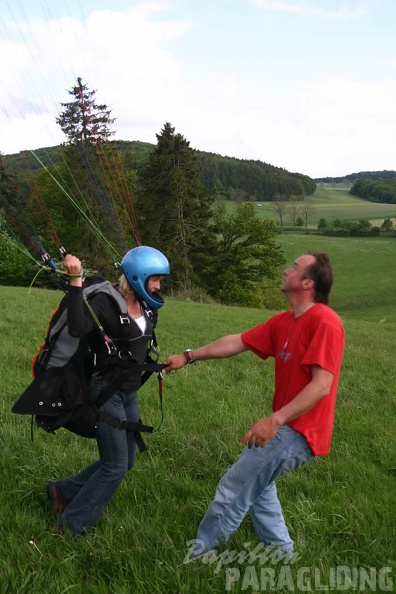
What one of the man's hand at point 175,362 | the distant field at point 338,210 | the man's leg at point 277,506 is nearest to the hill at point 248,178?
the distant field at point 338,210

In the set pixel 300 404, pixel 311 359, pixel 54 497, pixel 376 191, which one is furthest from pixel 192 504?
pixel 376 191

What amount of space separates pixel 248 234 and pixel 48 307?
3372cm

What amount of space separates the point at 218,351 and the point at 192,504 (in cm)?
131

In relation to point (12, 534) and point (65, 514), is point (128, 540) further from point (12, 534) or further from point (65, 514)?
point (12, 534)

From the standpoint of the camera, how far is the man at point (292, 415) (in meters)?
3.22

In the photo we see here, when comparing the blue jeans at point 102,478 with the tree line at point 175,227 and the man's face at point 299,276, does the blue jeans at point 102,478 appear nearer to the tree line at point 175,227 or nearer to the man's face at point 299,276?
the man's face at point 299,276

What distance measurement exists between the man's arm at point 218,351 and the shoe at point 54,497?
53.5 inches

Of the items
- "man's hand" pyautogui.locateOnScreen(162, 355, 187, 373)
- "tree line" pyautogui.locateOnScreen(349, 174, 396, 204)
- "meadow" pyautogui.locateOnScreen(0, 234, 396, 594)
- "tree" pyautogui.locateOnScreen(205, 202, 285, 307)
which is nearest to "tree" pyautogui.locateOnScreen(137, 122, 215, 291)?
"tree" pyautogui.locateOnScreen(205, 202, 285, 307)

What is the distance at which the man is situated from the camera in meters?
3.22

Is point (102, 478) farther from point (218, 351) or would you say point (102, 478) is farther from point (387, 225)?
point (387, 225)

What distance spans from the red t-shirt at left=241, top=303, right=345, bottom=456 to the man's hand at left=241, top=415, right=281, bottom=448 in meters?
0.26

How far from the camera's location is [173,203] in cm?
3969

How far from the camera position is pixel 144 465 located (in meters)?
4.94

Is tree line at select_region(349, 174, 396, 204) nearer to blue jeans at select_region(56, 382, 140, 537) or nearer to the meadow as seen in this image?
the meadow
